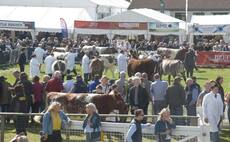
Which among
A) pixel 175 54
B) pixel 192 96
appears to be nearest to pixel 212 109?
pixel 192 96

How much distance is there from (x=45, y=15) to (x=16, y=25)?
270 centimetres

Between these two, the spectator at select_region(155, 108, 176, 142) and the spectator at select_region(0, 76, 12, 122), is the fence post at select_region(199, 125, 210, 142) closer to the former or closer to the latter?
the spectator at select_region(155, 108, 176, 142)

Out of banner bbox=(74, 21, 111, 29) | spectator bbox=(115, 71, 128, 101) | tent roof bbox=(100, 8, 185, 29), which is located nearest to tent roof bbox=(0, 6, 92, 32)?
banner bbox=(74, 21, 111, 29)

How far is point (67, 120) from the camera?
45.8 ft

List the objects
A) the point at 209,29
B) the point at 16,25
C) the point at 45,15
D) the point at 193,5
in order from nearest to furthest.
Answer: the point at 209,29 → the point at 16,25 → the point at 45,15 → the point at 193,5

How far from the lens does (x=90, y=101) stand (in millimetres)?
18406

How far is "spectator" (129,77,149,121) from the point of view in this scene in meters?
18.4

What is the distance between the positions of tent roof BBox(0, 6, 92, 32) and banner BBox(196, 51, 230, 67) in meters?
11.3

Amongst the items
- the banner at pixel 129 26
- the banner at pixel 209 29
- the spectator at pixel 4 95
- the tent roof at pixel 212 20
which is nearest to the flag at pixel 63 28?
the banner at pixel 129 26

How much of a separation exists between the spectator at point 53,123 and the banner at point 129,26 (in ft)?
110

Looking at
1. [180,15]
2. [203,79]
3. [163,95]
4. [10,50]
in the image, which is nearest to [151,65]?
[203,79]

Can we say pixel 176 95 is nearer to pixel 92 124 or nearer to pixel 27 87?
pixel 27 87

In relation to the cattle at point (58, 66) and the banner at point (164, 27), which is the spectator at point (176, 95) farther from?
the banner at point (164, 27)

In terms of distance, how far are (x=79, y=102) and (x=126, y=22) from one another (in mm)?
28980
